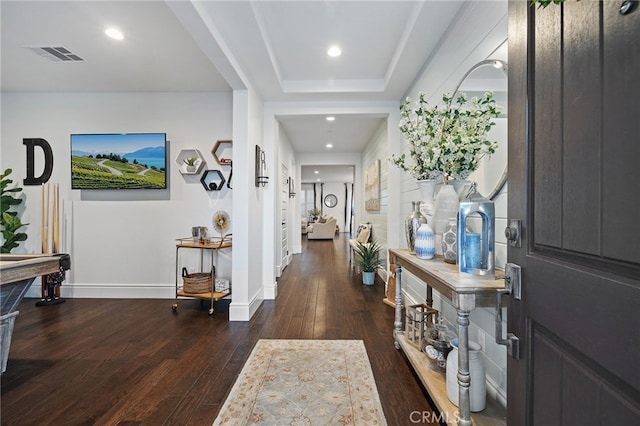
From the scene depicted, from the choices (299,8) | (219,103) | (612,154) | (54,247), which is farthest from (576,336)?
(54,247)

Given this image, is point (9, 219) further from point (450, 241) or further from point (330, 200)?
point (330, 200)

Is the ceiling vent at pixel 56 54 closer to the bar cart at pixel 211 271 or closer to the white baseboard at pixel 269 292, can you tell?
the bar cart at pixel 211 271

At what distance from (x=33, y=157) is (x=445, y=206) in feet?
15.9

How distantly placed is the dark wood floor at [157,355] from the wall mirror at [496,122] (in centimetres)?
134

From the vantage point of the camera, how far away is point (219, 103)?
3.76m

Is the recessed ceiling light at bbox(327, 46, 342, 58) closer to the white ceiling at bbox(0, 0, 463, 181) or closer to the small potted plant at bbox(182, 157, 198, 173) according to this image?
the white ceiling at bbox(0, 0, 463, 181)

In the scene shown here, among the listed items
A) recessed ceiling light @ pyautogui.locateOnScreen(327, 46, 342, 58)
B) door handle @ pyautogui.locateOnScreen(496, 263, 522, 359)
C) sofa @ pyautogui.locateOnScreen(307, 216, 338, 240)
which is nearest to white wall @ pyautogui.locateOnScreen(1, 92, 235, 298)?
recessed ceiling light @ pyautogui.locateOnScreen(327, 46, 342, 58)

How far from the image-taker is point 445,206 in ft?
5.99

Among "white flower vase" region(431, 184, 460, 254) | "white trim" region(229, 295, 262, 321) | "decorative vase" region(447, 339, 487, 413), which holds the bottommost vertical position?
"white trim" region(229, 295, 262, 321)

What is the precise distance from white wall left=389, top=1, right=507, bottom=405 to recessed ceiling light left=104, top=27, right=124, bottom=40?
2.70 meters

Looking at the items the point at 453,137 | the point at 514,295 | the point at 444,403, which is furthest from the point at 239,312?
the point at 514,295

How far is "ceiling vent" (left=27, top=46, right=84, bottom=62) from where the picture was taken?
9.17 ft

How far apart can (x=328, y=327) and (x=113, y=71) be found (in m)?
3.53

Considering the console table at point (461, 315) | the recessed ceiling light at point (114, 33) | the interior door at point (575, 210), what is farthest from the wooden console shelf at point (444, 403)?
the recessed ceiling light at point (114, 33)
